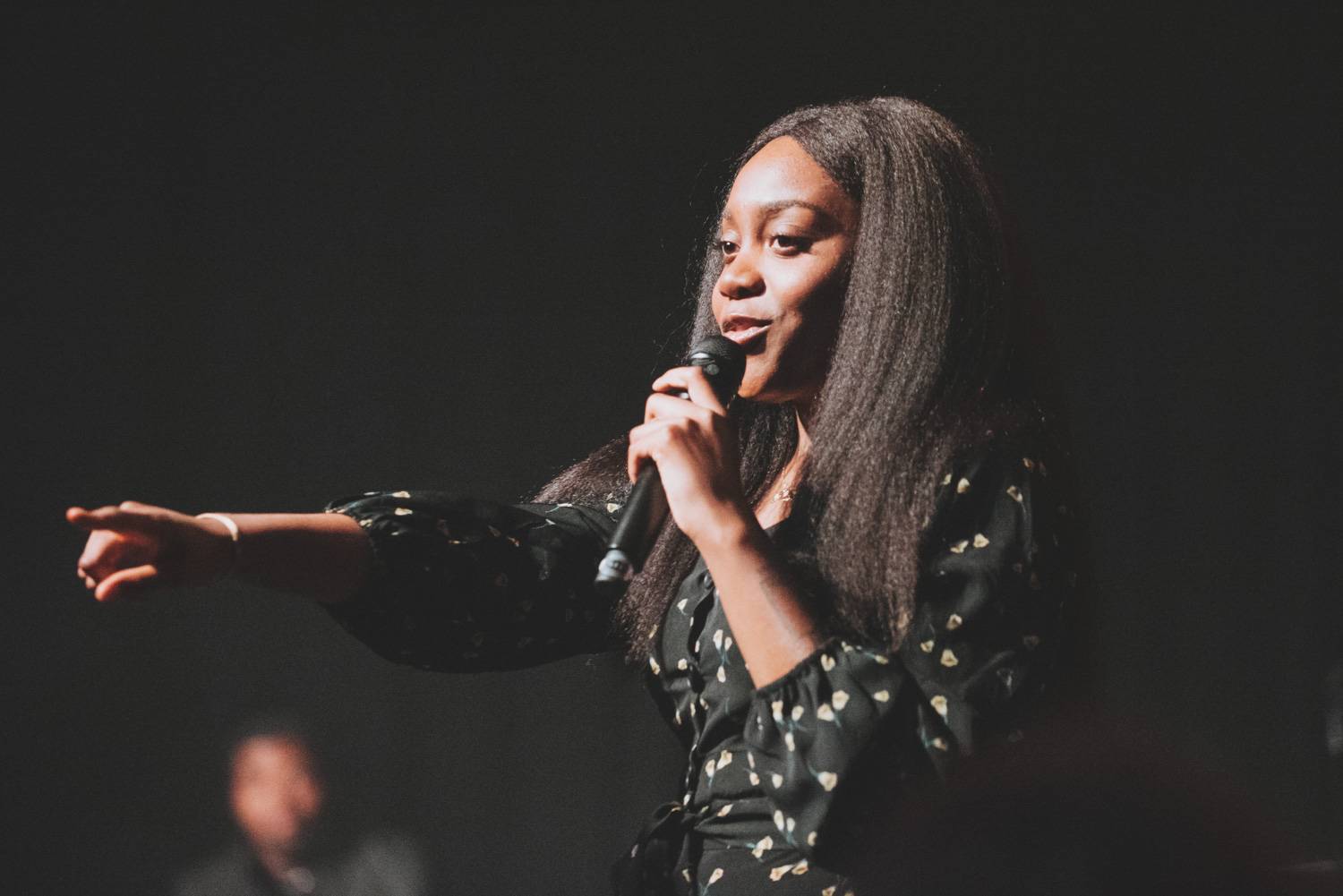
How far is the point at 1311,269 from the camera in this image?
2.81 meters

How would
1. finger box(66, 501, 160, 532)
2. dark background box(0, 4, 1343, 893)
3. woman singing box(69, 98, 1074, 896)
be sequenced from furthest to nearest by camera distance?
dark background box(0, 4, 1343, 893) < woman singing box(69, 98, 1074, 896) < finger box(66, 501, 160, 532)

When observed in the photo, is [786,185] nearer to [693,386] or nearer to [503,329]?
[693,386]

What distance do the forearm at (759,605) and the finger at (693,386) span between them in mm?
127

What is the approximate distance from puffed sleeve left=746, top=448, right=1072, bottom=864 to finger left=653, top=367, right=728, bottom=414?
214 mm

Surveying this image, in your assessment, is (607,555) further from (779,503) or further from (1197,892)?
(1197,892)

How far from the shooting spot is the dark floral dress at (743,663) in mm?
1089

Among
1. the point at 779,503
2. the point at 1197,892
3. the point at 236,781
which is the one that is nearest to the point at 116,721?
the point at 236,781

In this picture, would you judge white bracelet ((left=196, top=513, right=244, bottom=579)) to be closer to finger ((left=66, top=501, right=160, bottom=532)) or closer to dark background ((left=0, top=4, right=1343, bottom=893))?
finger ((left=66, top=501, right=160, bottom=532))

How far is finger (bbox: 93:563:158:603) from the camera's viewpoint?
100 centimetres

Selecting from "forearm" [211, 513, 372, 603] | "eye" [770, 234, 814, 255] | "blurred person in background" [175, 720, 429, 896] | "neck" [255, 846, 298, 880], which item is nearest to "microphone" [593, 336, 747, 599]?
"eye" [770, 234, 814, 255]

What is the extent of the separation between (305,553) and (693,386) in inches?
14.4

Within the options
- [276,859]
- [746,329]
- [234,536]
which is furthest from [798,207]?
[276,859]

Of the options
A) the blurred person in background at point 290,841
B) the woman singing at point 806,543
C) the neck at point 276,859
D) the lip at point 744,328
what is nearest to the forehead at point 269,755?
the blurred person in background at point 290,841

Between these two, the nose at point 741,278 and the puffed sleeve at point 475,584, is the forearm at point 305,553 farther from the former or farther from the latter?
the nose at point 741,278
